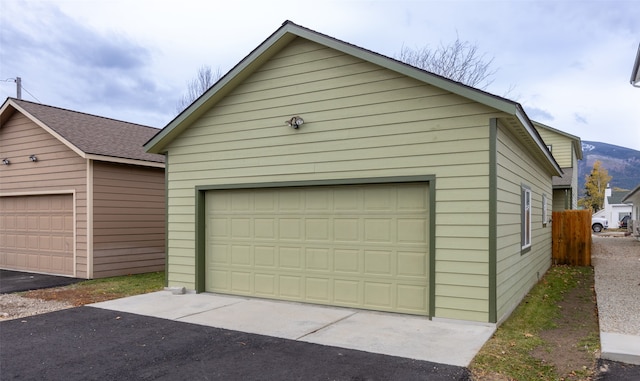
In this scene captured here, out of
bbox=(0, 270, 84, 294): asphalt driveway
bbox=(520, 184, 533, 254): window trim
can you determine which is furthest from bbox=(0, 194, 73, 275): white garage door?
bbox=(520, 184, 533, 254): window trim

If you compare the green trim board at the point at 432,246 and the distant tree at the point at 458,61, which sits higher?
the distant tree at the point at 458,61

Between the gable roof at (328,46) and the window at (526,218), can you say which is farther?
the window at (526,218)

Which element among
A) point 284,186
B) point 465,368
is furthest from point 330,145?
point 465,368

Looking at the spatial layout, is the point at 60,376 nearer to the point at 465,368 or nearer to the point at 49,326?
the point at 49,326

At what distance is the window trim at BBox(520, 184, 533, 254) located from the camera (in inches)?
322

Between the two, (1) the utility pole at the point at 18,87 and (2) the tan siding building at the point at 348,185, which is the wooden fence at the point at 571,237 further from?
(1) the utility pole at the point at 18,87

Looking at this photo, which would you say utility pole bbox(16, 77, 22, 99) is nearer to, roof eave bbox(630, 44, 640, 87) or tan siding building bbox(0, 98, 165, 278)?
tan siding building bbox(0, 98, 165, 278)

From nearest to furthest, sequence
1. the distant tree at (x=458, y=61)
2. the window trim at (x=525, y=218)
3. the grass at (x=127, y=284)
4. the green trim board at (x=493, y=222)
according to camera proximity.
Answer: the green trim board at (x=493, y=222), the window trim at (x=525, y=218), the grass at (x=127, y=284), the distant tree at (x=458, y=61)

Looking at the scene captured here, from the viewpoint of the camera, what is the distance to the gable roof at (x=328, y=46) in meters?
6.10

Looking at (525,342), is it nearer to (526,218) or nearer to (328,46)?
(526,218)

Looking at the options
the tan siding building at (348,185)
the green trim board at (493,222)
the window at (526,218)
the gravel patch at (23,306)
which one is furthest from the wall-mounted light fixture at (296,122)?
the gravel patch at (23,306)

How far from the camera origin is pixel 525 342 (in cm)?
553

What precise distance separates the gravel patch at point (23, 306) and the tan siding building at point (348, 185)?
213 centimetres

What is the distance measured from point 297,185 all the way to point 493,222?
3318 millimetres
